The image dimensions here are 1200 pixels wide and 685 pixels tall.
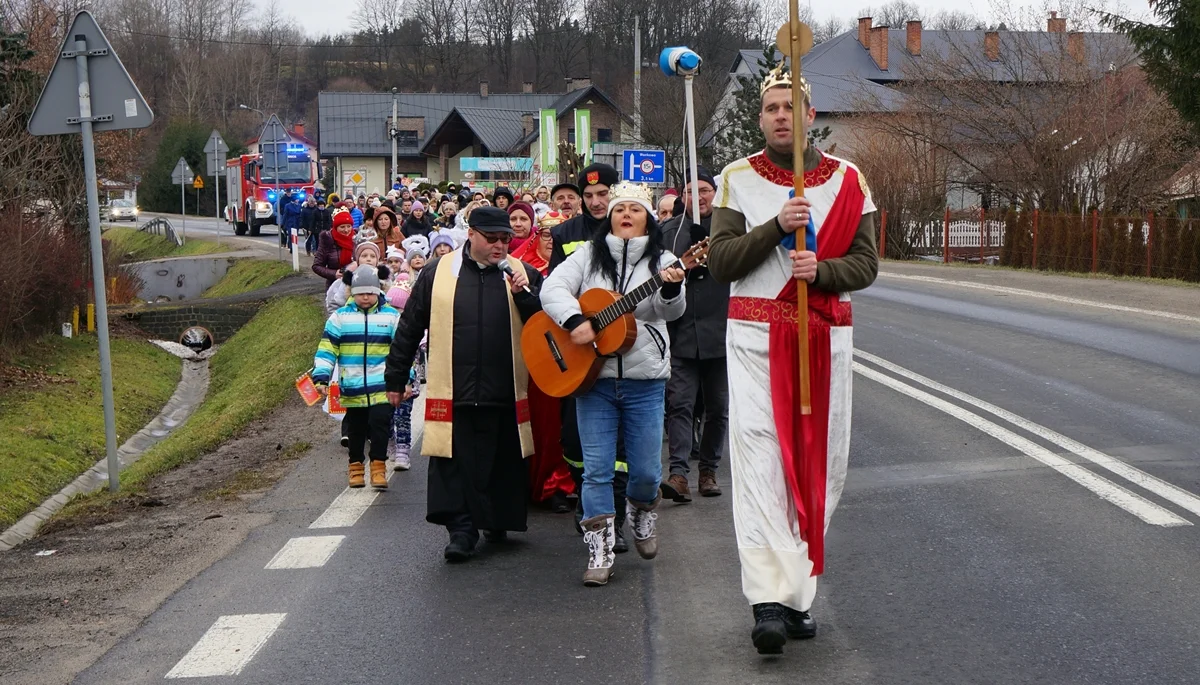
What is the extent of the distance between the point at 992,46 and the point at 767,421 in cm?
4464

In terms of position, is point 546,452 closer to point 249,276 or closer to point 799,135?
point 799,135

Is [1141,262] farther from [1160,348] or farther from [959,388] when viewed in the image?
[959,388]

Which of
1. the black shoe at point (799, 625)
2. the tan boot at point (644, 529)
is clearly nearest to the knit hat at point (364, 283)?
the tan boot at point (644, 529)

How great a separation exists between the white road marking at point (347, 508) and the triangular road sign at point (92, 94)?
2.86 metres

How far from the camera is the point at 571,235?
29.9 ft

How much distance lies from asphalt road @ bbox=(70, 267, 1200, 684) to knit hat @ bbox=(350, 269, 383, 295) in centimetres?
128

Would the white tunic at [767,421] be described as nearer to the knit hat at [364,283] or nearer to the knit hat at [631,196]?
the knit hat at [631,196]

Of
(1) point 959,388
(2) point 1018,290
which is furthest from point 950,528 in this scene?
(2) point 1018,290

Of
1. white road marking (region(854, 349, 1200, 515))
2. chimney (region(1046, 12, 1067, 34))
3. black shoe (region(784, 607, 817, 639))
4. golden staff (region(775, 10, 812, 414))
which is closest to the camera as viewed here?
golden staff (region(775, 10, 812, 414))

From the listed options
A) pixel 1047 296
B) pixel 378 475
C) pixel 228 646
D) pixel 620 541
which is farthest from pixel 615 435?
pixel 1047 296

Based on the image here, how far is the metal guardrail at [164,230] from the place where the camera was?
2169 inches

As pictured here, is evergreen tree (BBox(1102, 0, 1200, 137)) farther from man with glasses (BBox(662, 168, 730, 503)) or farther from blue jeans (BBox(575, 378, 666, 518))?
blue jeans (BBox(575, 378, 666, 518))

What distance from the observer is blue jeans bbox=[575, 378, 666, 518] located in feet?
22.7

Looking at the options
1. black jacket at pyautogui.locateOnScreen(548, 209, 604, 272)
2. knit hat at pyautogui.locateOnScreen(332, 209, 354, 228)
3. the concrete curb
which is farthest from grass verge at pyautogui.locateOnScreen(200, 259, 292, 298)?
black jacket at pyautogui.locateOnScreen(548, 209, 604, 272)
